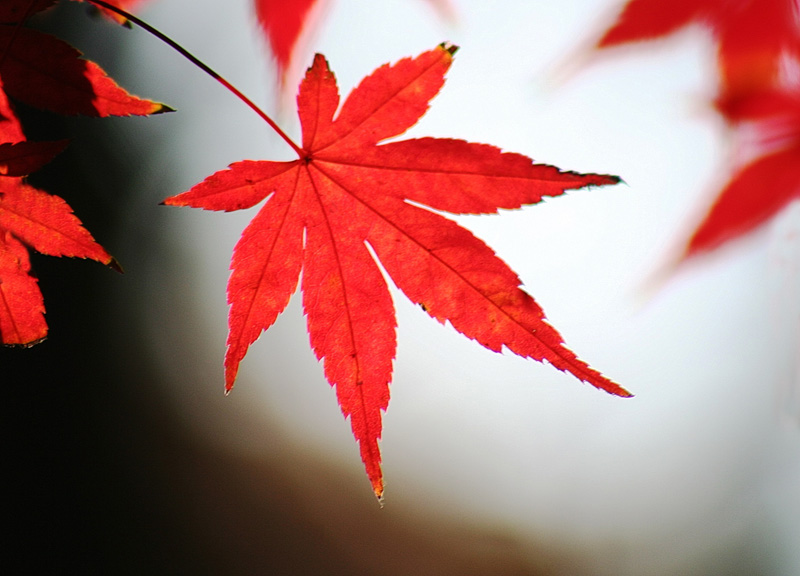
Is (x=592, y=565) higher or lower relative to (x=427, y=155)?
lower

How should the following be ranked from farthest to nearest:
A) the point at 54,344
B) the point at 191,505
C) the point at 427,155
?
the point at 191,505 → the point at 54,344 → the point at 427,155

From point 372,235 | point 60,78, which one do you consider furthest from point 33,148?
point 372,235

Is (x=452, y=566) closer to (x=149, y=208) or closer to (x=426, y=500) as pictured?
Result: (x=426, y=500)

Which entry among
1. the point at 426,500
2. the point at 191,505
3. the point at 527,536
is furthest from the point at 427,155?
the point at 527,536

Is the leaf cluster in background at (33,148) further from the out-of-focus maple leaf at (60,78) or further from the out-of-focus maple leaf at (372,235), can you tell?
the out-of-focus maple leaf at (372,235)

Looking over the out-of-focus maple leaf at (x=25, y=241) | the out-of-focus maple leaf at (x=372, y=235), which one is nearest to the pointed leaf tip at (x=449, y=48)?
the out-of-focus maple leaf at (x=372, y=235)

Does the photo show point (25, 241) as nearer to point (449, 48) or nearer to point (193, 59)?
point (193, 59)
